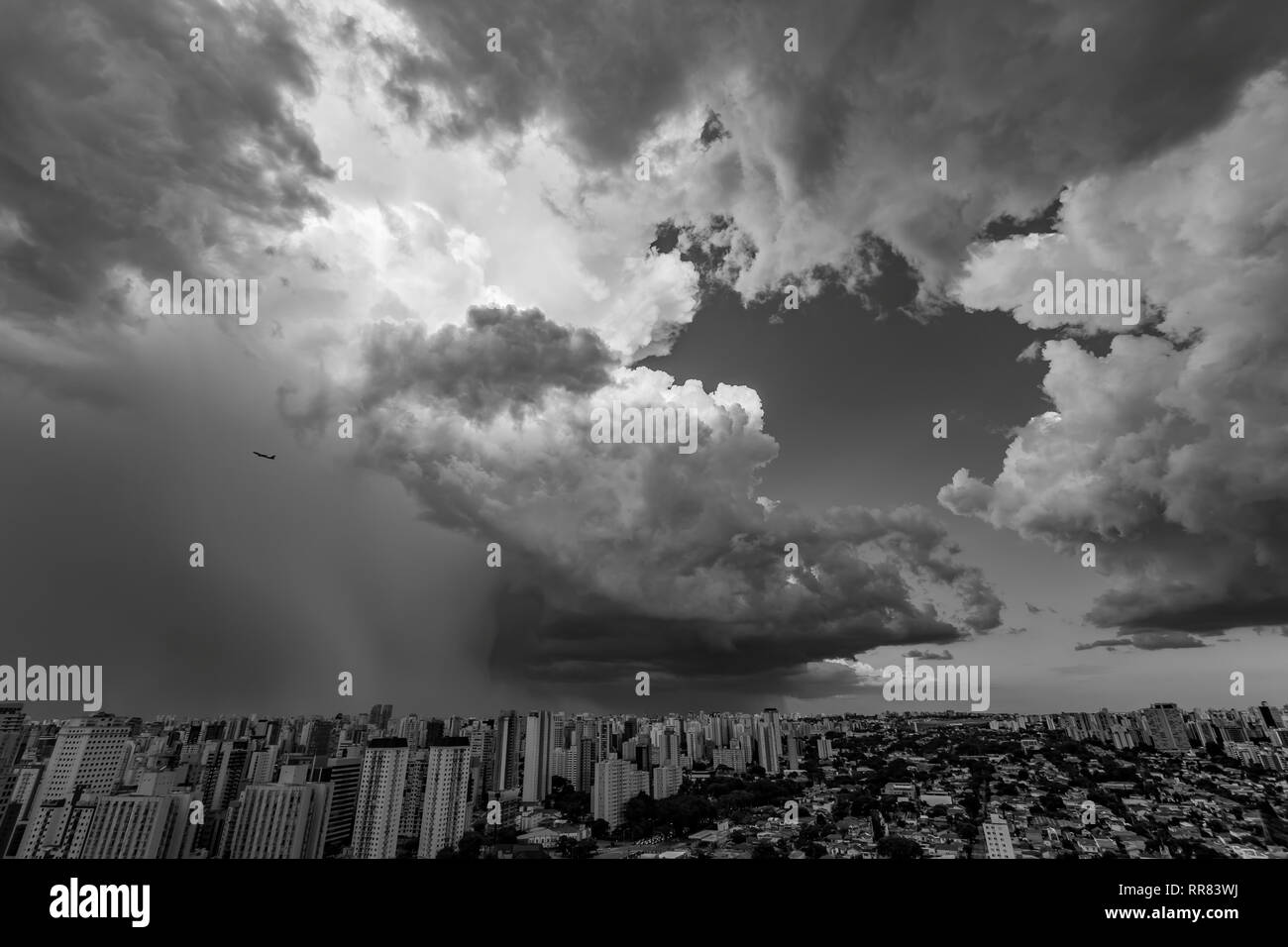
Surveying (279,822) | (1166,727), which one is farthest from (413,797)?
(1166,727)

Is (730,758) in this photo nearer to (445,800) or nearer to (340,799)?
(445,800)

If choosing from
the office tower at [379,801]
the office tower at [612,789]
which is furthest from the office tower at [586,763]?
the office tower at [379,801]

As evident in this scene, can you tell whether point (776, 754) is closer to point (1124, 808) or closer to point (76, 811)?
point (1124, 808)

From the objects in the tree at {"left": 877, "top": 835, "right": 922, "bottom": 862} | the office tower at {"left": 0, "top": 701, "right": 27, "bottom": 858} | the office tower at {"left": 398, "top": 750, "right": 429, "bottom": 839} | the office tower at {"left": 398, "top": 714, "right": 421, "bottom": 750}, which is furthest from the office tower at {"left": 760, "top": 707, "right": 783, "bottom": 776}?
the office tower at {"left": 0, "top": 701, "right": 27, "bottom": 858}

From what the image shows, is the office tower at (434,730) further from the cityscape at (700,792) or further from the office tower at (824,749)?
the office tower at (824,749)

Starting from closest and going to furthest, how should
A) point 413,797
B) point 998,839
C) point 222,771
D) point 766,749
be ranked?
point 998,839, point 413,797, point 766,749, point 222,771

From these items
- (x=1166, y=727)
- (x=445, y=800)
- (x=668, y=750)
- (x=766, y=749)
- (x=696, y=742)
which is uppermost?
(x=1166, y=727)
